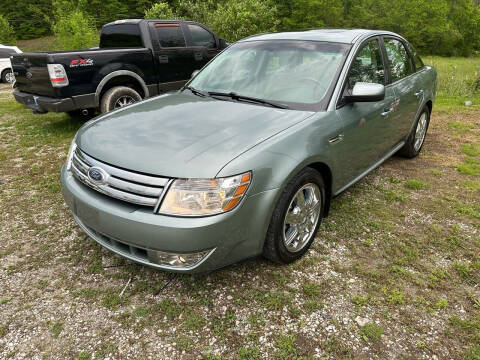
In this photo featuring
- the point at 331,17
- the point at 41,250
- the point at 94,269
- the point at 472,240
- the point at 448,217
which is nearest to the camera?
the point at 94,269

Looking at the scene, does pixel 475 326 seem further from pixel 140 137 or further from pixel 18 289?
pixel 18 289

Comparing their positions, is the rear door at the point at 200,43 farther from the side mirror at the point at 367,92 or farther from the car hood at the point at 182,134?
the side mirror at the point at 367,92

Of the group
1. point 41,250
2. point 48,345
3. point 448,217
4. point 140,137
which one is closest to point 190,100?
point 140,137

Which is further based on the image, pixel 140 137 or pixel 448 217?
pixel 448 217

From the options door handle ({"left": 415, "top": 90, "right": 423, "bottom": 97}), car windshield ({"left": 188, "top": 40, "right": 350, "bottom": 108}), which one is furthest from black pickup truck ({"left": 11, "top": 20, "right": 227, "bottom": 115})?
door handle ({"left": 415, "top": 90, "right": 423, "bottom": 97})

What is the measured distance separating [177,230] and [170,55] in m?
5.71

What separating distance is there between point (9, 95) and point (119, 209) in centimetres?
1105

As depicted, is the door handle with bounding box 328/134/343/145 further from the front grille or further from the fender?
the fender

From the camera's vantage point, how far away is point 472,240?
124 inches

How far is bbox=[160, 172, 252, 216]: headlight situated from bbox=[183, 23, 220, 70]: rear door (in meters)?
5.86

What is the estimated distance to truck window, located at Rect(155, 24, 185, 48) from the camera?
6789mm

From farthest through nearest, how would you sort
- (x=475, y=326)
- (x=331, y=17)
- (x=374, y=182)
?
(x=331, y=17), (x=374, y=182), (x=475, y=326)

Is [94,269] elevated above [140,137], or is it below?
below

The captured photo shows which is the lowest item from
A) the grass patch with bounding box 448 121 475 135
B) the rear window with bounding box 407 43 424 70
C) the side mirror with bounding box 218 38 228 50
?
the grass patch with bounding box 448 121 475 135
